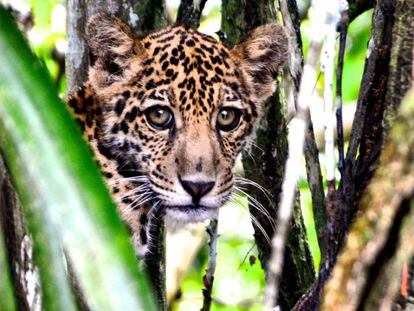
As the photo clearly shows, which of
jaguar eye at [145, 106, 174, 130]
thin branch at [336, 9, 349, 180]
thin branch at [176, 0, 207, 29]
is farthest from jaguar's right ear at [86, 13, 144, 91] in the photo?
thin branch at [336, 9, 349, 180]

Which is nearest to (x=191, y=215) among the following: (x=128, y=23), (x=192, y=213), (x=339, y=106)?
A: (x=192, y=213)

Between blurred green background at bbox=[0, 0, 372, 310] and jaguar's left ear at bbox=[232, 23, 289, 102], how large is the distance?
155 centimetres

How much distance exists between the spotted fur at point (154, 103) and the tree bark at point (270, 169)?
117 millimetres

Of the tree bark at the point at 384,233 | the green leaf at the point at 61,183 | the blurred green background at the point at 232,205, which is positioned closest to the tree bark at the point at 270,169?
the blurred green background at the point at 232,205

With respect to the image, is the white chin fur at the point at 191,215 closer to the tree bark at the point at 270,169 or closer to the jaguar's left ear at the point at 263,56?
the tree bark at the point at 270,169

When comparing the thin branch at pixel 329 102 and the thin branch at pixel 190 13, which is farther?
the thin branch at pixel 190 13

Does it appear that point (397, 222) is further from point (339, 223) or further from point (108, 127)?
point (108, 127)

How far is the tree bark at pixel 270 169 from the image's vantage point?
4.52 meters

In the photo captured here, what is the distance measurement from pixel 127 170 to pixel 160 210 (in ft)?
0.94

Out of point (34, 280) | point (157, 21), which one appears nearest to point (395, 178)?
point (34, 280)

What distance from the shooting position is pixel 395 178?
1515 mm

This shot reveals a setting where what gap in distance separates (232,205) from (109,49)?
3410mm

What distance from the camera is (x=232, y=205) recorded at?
783cm

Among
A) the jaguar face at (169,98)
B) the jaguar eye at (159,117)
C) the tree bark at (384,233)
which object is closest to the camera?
the tree bark at (384,233)
